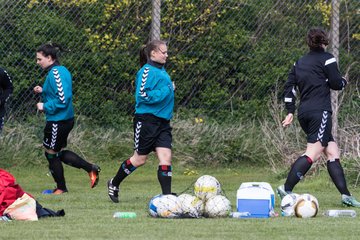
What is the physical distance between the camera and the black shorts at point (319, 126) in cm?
1097

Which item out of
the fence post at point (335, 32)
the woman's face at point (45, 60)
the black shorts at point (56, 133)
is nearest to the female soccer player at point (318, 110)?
the black shorts at point (56, 133)

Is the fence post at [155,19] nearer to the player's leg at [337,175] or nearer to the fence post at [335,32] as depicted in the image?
the fence post at [335,32]

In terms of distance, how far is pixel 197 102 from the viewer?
1655 centimetres

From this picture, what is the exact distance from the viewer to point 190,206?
9422 millimetres

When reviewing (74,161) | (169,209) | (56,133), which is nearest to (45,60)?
(56,133)

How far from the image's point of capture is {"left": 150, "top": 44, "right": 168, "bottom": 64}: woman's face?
1121 cm

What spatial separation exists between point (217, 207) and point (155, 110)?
6.95ft

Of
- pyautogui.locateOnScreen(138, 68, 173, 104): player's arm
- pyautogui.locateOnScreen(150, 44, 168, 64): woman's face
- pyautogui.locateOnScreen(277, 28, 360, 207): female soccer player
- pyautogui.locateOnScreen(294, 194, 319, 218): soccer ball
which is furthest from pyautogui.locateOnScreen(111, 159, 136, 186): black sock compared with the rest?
pyautogui.locateOnScreen(294, 194, 319, 218): soccer ball

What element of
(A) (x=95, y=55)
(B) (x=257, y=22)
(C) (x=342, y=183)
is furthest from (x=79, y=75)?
(C) (x=342, y=183)

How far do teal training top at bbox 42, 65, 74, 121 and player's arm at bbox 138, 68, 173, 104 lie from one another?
177cm

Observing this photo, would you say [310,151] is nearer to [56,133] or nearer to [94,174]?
[94,174]

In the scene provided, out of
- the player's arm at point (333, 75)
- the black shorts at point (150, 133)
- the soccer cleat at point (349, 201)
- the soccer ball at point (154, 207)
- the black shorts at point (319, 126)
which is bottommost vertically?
the soccer cleat at point (349, 201)

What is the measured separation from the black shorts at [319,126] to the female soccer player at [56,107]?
3.20m

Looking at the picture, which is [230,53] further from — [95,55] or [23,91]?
[23,91]
